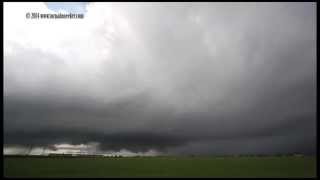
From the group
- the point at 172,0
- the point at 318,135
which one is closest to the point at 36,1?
the point at 172,0

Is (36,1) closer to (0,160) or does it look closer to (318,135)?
(0,160)

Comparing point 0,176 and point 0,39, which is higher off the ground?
point 0,39

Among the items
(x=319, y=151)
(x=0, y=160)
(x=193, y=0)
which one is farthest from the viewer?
(x=193, y=0)

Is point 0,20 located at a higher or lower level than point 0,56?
higher

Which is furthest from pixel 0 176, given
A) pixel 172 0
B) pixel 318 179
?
pixel 318 179

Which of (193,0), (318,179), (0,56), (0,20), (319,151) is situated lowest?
(318,179)

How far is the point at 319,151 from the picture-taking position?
5444 cm

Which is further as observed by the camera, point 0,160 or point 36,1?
point 36,1

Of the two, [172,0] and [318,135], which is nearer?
[318,135]

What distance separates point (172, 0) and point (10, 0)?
70.9ft

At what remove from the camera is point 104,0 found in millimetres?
58750

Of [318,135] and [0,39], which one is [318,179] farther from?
[0,39]

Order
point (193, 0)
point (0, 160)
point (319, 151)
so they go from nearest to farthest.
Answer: point (0, 160), point (319, 151), point (193, 0)

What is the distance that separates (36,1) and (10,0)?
3.96 meters
